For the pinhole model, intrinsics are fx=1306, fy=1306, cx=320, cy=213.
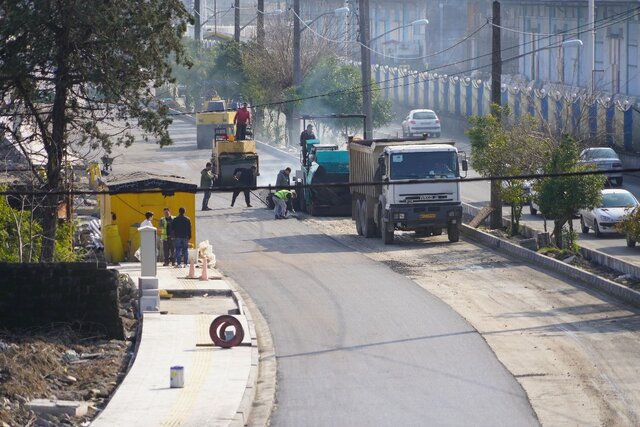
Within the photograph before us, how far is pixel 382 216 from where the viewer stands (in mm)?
35469

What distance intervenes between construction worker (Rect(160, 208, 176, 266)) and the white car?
11670 mm

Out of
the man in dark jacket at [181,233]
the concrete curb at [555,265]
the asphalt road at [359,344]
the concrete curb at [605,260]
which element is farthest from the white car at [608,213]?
the man in dark jacket at [181,233]

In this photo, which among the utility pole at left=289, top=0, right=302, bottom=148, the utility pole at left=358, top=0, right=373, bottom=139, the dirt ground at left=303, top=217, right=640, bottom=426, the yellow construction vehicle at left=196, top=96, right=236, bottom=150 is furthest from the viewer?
the yellow construction vehicle at left=196, top=96, right=236, bottom=150

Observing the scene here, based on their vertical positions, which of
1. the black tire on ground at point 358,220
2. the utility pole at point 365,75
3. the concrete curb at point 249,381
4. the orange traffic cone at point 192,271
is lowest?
the concrete curb at point 249,381

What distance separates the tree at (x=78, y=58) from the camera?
26.4m

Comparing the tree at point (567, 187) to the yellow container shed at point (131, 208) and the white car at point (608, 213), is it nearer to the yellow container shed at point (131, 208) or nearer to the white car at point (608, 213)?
the white car at point (608, 213)

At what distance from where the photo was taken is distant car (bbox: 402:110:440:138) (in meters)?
69.1

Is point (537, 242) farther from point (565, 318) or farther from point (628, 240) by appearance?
point (565, 318)

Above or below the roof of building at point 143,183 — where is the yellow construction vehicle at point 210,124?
above

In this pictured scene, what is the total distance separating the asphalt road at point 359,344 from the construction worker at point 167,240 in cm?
125

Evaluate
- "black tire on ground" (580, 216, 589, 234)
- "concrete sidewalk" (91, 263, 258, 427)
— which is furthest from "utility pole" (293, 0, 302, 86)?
"concrete sidewalk" (91, 263, 258, 427)

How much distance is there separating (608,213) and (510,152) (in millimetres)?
3779

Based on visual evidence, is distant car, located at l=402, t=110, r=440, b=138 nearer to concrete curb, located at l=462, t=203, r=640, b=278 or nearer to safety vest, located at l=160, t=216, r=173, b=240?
concrete curb, located at l=462, t=203, r=640, b=278

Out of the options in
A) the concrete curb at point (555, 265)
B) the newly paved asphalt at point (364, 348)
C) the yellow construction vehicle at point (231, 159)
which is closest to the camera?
the newly paved asphalt at point (364, 348)
